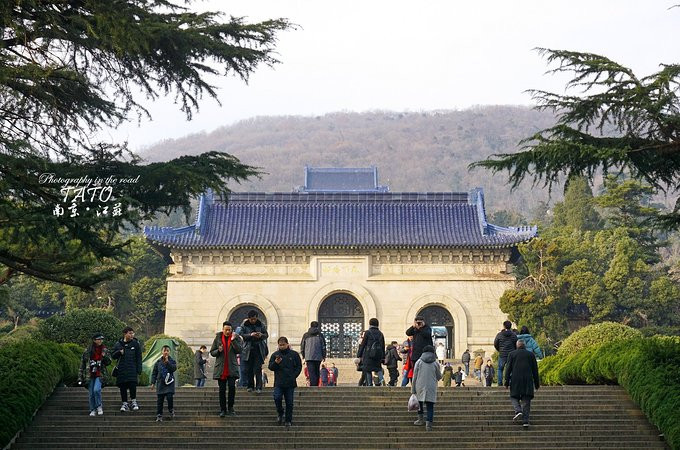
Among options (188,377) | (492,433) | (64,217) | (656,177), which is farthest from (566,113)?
(188,377)

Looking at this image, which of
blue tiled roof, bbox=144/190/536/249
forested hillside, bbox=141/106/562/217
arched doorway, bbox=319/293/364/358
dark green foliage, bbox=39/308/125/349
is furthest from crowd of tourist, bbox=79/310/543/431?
forested hillside, bbox=141/106/562/217

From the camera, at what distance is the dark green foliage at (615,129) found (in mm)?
14742

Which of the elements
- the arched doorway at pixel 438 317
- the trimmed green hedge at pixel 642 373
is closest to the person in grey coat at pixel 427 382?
the trimmed green hedge at pixel 642 373

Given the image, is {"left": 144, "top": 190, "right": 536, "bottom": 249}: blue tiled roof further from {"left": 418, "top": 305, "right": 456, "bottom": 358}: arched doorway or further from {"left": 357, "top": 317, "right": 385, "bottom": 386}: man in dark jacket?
{"left": 357, "top": 317, "right": 385, "bottom": 386}: man in dark jacket

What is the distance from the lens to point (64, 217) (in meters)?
13.1

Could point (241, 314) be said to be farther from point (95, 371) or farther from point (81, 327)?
point (95, 371)

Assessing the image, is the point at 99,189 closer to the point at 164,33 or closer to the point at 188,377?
the point at 164,33

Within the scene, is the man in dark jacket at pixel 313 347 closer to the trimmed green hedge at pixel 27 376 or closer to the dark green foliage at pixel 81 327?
the trimmed green hedge at pixel 27 376

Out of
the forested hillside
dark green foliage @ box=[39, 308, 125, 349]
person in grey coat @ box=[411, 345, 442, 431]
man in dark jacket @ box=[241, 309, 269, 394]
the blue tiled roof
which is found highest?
the forested hillside

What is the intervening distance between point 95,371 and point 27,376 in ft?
3.67

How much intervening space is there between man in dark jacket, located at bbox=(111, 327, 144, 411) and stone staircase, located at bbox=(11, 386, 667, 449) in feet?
0.87

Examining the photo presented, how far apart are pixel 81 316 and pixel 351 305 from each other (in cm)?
1391

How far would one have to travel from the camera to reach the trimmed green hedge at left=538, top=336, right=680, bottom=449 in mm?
15102

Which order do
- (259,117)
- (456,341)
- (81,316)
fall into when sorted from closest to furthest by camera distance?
(81,316) < (456,341) < (259,117)
